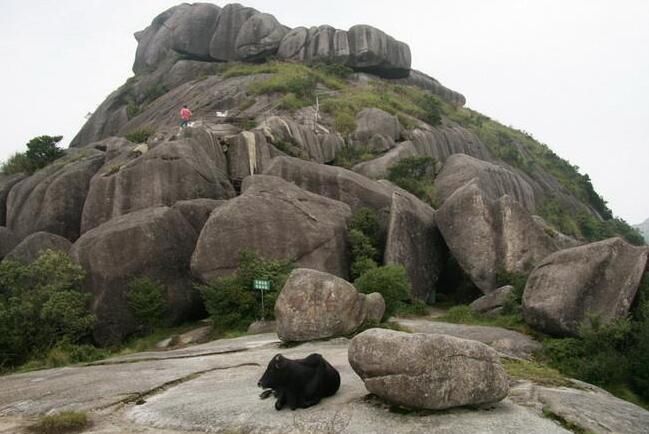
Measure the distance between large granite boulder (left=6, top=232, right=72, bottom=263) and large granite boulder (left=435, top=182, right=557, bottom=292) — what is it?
16983 mm

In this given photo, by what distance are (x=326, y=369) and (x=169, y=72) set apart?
5815cm

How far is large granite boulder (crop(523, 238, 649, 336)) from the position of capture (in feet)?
53.0

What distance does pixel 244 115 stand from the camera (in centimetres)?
4253

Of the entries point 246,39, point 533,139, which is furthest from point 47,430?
point 533,139

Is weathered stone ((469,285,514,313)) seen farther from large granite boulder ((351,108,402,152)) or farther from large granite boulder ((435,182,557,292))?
large granite boulder ((351,108,402,152))

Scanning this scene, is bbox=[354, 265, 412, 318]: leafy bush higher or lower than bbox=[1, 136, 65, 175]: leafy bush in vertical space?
lower

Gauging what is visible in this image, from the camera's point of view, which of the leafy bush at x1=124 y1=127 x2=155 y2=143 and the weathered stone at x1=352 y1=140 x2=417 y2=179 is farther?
the leafy bush at x1=124 y1=127 x2=155 y2=143

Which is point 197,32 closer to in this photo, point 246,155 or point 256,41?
point 256,41

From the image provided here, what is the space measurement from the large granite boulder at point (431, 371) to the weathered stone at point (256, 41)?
182 ft

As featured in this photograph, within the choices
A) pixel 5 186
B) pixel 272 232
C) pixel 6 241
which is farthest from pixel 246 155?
pixel 5 186

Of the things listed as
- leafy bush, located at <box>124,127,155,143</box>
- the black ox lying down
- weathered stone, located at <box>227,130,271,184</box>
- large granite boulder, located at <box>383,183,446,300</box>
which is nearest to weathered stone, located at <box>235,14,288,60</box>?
leafy bush, located at <box>124,127,155,143</box>

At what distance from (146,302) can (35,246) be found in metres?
7.09

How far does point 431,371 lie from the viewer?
7.21m

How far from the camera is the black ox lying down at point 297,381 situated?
790cm
